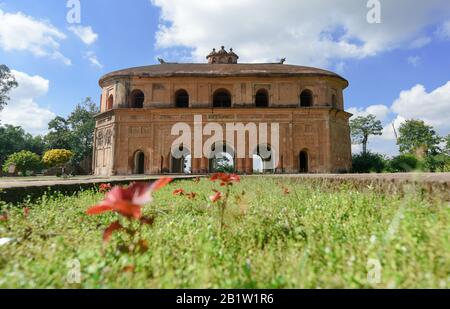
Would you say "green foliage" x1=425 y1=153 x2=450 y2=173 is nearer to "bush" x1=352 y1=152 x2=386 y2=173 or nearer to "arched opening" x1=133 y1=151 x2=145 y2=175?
"bush" x1=352 y1=152 x2=386 y2=173

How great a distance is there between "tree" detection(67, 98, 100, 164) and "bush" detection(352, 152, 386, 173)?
32.2m

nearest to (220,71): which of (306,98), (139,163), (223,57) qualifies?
(223,57)

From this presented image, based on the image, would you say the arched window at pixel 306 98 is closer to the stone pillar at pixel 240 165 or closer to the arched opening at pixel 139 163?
the stone pillar at pixel 240 165

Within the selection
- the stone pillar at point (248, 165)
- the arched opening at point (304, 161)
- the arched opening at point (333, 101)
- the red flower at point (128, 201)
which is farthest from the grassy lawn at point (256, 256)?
the arched opening at point (333, 101)

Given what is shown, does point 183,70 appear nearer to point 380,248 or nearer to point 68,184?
point 68,184

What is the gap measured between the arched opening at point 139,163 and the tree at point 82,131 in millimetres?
17036

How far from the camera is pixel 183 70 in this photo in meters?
25.0

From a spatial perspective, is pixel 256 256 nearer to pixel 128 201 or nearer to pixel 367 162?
pixel 128 201

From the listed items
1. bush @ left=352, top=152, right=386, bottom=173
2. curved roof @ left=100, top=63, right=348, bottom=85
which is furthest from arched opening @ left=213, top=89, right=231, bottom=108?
bush @ left=352, top=152, right=386, bottom=173

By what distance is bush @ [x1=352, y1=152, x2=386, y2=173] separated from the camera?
24577 mm

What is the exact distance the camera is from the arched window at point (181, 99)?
25.2m

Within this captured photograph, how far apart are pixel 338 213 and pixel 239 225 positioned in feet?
3.39
